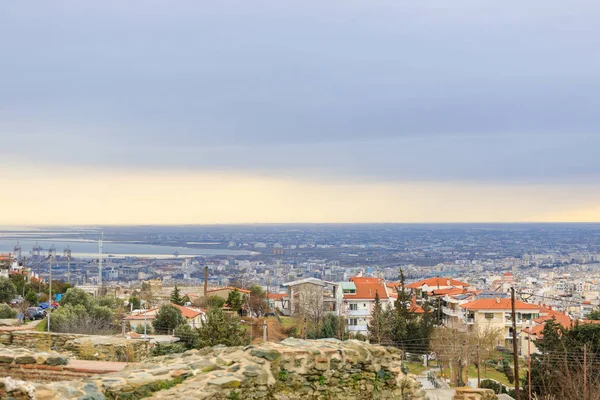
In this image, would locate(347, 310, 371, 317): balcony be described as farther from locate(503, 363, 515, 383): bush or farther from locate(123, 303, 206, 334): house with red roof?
locate(123, 303, 206, 334): house with red roof

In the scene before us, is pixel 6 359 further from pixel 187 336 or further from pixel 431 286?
pixel 431 286

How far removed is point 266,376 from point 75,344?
5.54 metres

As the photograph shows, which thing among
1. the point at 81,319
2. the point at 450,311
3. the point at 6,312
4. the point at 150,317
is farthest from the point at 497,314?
the point at 6,312

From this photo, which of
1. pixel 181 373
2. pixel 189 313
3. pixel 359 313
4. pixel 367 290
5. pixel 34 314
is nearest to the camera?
pixel 181 373

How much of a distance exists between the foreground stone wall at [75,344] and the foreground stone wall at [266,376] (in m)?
3.57

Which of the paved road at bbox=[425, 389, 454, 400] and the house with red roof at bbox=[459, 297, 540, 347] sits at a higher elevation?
the paved road at bbox=[425, 389, 454, 400]

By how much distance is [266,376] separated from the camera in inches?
241

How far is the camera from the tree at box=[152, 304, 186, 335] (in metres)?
28.3

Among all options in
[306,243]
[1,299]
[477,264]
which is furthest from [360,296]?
[306,243]

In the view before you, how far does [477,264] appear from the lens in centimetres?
12762

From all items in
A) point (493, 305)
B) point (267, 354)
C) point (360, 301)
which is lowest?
point (360, 301)

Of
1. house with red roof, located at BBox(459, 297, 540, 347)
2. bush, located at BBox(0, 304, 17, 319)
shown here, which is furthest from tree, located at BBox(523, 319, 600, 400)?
house with red roof, located at BBox(459, 297, 540, 347)

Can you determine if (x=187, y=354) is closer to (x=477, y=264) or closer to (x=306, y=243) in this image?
(x=477, y=264)

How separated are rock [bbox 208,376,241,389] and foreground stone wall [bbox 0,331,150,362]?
5.02m
